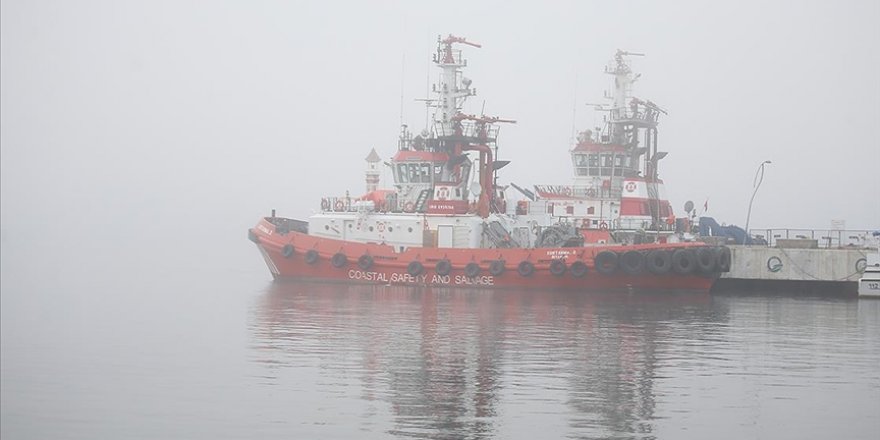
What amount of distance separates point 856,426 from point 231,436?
8197mm

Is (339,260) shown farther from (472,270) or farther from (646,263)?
(646,263)

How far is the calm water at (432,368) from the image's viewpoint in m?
15.3

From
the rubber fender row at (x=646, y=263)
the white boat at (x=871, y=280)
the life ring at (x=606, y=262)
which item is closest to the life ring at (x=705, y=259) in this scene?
the rubber fender row at (x=646, y=263)

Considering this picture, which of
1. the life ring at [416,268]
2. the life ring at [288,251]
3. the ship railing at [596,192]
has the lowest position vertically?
the life ring at [416,268]

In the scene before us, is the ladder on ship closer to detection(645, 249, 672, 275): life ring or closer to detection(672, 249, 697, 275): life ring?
detection(645, 249, 672, 275): life ring

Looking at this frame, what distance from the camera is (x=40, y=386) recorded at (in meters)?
17.1

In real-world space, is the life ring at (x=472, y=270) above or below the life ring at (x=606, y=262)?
below

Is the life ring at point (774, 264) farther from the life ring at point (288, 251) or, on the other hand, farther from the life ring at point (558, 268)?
the life ring at point (288, 251)

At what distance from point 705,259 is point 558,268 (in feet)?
14.7

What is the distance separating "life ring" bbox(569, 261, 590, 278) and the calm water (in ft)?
7.03

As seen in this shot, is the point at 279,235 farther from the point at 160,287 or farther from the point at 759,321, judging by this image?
the point at 759,321

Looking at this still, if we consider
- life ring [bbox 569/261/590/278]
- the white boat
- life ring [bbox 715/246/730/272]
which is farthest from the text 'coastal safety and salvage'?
the white boat

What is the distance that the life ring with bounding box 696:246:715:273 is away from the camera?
118 ft

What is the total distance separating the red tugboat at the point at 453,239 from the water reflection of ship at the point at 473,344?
714mm
